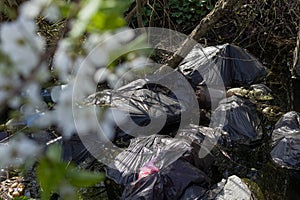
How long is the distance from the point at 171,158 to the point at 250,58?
179 centimetres

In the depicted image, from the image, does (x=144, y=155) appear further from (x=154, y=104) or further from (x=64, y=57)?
(x=64, y=57)

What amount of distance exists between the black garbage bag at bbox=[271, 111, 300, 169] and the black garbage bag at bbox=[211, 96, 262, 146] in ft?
0.55

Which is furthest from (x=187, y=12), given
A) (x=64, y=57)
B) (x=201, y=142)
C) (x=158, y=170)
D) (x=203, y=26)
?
(x=64, y=57)

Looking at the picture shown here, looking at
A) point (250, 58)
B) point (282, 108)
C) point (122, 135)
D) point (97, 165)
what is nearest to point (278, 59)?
point (250, 58)

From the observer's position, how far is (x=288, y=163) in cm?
288

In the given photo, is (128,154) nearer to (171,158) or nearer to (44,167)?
(171,158)

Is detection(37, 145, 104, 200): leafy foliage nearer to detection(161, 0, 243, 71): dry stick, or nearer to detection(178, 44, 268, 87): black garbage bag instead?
detection(161, 0, 243, 71): dry stick

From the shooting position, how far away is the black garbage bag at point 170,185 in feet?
7.84

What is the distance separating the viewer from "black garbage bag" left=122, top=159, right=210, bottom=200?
2391mm

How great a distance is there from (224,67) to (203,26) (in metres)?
0.66

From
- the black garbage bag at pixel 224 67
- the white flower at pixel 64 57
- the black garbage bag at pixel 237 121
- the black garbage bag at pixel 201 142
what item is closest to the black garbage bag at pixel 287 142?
the black garbage bag at pixel 237 121

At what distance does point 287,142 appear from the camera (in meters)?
2.91

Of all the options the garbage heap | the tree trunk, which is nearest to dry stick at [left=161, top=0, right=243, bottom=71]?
the tree trunk

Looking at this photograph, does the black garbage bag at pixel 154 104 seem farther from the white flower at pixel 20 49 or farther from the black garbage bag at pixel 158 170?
the white flower at pixel 20 49
